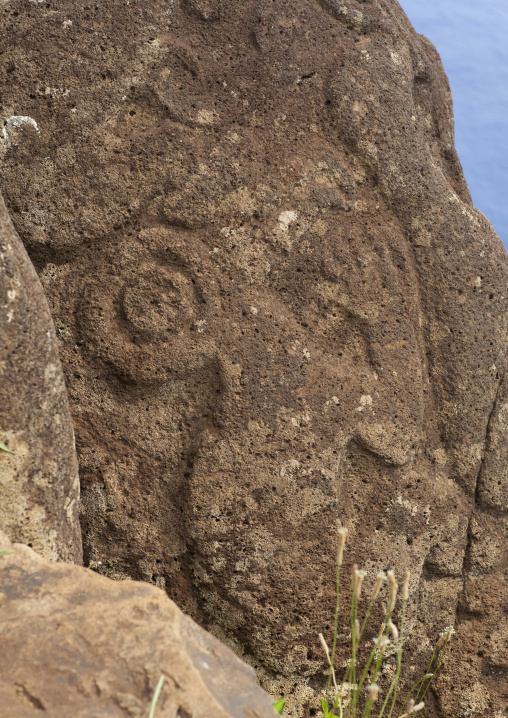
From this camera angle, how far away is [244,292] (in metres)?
1.95

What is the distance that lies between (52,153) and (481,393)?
135 centimetres

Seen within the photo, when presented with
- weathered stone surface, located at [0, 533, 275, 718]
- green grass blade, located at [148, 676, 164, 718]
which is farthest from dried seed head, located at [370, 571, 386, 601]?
green grass blade, located at [148, 676, 164, 718]

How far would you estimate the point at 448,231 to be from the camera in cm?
213

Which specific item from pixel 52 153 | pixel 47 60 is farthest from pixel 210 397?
pixel 47 60

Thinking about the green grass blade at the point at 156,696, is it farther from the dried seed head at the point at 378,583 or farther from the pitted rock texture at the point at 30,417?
the pitted rock texture at the point at 30,417

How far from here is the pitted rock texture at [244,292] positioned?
193 cm

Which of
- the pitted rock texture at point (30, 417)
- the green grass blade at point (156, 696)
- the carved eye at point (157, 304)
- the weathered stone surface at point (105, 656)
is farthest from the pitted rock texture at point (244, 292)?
the green grass blade at point (156, 696)

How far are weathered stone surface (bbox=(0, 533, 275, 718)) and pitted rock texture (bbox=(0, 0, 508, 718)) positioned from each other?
2.71 feet

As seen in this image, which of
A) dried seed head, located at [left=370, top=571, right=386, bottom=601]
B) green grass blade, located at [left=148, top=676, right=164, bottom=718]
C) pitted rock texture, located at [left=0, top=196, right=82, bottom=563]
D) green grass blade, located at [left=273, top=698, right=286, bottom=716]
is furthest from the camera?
green grass blade, located at [left=273, top=698, right=286, bottom=716]

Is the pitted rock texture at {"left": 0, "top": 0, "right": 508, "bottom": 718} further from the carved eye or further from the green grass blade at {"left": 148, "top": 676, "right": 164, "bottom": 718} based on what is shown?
the green grass blade at {"left": 148, "top": 676, "right": 164, "bottom": 718}

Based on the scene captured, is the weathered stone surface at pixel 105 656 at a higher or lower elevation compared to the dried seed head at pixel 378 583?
lower

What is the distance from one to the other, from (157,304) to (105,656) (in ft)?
3.60

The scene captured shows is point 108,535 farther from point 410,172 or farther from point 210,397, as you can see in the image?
point 410,172

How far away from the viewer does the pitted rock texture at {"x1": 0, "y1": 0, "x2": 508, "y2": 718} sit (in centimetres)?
193
